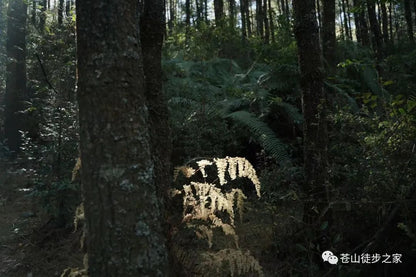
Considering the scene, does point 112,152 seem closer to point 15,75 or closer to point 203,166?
point 203,166

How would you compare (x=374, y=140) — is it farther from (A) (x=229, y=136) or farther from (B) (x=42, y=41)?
(B) (x=42, y=41)

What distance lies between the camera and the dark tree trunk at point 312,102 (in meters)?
3.45

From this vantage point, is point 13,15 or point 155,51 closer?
point 155,51

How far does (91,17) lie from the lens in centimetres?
165

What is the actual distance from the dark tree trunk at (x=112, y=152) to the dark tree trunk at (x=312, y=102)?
7.28 ft

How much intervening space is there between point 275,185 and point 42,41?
4979mm

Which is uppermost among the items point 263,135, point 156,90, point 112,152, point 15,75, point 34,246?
point 15,75

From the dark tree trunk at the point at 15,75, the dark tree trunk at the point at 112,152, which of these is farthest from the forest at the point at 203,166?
the dark tree trunk at the point at 15,75

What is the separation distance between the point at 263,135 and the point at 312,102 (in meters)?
2.22

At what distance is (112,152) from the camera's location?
1.62 meters

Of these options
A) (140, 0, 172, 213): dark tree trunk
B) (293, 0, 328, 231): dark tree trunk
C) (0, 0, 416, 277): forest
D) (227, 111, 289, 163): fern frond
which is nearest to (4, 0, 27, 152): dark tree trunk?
(0, 0, 416, 277): forest

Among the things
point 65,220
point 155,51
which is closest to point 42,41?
point 65,220

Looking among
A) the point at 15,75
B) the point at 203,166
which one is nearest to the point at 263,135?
the point at 203,166

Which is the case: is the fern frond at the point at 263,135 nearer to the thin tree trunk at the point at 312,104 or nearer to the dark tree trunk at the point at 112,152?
the thin tree trunk at the point at 312,104
